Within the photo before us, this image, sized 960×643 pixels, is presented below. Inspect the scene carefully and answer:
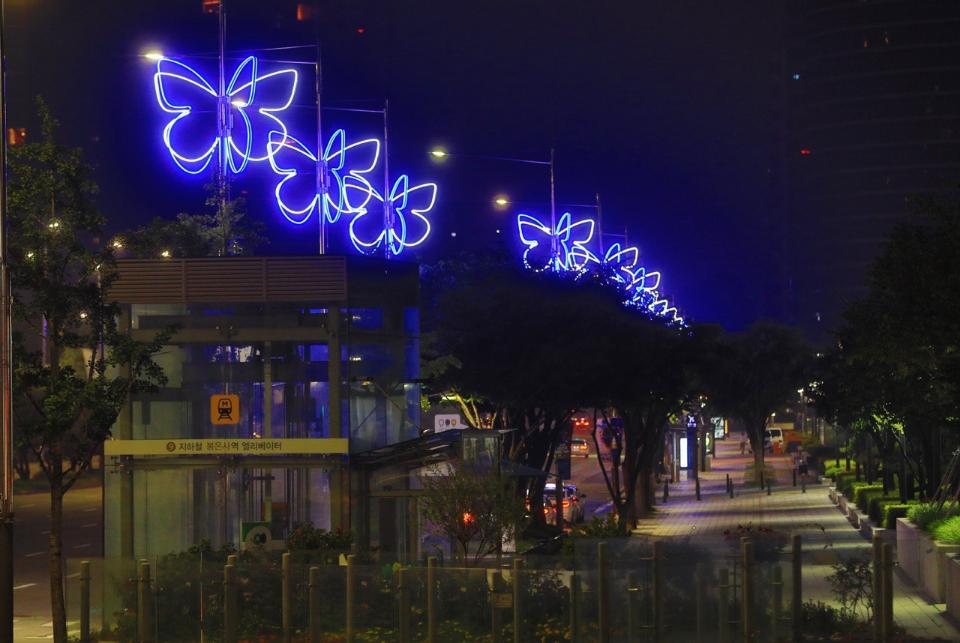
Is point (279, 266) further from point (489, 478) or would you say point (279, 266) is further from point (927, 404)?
point (927, 404)

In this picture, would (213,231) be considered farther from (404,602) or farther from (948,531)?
(404,602)

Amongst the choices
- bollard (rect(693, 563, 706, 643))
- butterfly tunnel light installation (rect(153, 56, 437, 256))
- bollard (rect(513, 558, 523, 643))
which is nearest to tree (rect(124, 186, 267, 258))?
butterfly tunnel light installation (rect(153, 56, 437, 256))

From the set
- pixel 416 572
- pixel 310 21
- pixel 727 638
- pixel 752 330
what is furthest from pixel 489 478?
pixel 752 330

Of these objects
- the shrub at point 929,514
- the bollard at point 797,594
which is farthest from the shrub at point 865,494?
the bollard at point 797,594

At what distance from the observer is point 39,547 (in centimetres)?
3838

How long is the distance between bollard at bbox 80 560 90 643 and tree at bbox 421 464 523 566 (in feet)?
18.0

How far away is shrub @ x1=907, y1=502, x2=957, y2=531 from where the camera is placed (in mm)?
27188

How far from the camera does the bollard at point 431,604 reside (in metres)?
17.7

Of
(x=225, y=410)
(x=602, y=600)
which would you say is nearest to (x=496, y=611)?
(x=602, y=600)

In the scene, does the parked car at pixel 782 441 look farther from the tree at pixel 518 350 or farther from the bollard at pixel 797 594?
the bollard at pixel 797 594

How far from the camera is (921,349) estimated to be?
21234 millimetres

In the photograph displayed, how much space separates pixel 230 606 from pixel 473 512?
4532mm

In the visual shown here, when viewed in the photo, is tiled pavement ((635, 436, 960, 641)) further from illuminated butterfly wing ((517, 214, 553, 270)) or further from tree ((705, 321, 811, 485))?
illuminated butterfly wing ((517, 214, 553, 270))

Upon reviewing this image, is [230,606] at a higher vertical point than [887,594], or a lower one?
lower
